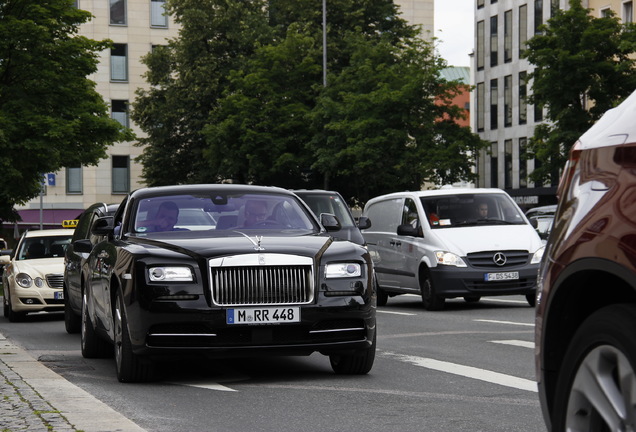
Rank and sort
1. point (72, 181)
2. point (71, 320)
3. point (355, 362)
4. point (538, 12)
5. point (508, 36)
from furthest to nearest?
point (72, 181) → point (508, 36) → point (538, 12) → point (71, 320) → point (355, 362)

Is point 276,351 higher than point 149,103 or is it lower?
lower

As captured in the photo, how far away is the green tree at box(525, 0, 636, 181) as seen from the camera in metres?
44.3

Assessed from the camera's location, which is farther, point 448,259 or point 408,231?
point 408,231

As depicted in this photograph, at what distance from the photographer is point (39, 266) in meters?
21.0

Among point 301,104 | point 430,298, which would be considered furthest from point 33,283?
point 301,104

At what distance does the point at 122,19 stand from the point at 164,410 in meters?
78.4

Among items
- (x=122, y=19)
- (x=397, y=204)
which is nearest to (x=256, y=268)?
(x=397, y=204)

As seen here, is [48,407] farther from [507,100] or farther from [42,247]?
[507,100]

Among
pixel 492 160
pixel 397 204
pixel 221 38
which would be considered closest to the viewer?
pixel 397 204

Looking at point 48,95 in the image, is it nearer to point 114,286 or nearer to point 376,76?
point 376,76

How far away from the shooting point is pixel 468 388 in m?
9.43

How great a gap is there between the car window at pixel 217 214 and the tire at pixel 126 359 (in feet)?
2.78

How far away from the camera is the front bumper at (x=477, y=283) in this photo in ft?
63.9

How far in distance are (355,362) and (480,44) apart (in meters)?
68.6
